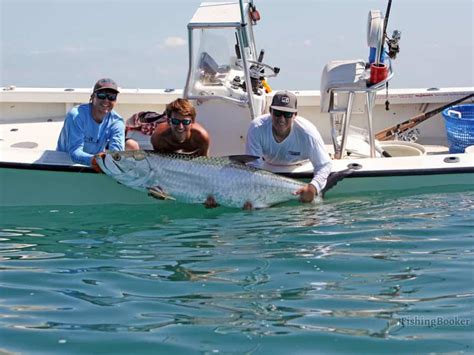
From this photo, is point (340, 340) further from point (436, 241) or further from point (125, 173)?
point (125, 173)

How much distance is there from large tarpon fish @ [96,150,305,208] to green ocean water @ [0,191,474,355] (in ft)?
0.67

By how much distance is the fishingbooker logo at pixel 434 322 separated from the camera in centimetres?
387

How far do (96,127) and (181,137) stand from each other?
83 cm

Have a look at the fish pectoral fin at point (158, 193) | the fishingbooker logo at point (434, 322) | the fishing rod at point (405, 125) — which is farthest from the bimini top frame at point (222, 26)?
the fishingbooker logo at point (434, 322)

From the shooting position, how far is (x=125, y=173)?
232 inches

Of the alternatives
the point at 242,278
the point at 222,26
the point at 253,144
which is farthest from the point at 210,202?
the point at 222,26

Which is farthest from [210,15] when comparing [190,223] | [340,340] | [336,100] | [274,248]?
[340,340]

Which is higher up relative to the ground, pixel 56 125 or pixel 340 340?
pixel 56 125

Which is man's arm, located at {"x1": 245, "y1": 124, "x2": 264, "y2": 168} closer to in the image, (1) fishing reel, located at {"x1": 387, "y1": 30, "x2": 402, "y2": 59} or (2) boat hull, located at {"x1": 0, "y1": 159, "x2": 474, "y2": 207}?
(2) boat hull, located at {"x1": 0, "y1": 159, "x2": 474, "y2": 207}

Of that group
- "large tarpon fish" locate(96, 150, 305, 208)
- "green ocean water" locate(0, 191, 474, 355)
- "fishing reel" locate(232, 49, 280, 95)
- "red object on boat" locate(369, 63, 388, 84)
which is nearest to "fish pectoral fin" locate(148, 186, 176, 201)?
"large tarpon fish" locate(96, 150, 305, 208)

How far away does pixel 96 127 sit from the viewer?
21.1 feet

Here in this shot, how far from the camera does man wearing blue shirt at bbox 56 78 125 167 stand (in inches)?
251

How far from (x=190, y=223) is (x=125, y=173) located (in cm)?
71

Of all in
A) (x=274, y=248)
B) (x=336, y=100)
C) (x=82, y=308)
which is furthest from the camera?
(x=336, y=100)
